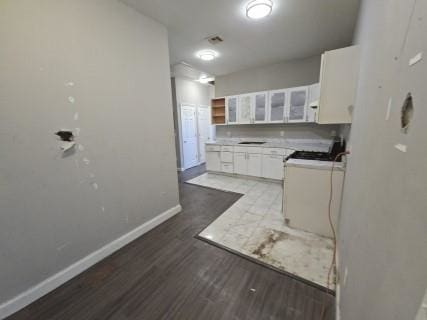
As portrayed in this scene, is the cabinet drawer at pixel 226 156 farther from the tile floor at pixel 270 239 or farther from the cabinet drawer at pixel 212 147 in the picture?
the tile floor at pixel 270 239

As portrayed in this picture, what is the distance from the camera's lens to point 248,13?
2.11m

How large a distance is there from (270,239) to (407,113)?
199cm

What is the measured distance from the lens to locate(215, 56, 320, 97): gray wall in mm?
3742

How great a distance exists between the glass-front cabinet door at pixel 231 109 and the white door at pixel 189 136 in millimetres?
1288

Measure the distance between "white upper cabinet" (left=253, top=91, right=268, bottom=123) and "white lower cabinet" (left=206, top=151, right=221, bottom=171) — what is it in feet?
4.24

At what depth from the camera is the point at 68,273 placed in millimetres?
1656

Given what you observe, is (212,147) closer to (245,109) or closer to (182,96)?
(245,109)

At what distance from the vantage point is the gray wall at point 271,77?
3.74m

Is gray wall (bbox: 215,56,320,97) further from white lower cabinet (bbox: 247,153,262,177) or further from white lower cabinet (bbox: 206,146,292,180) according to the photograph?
white lower cabinet (bbox: 247,153,262,177)

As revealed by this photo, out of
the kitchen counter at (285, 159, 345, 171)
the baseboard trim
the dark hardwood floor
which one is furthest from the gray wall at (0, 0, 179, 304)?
the kitchen counter at (285, 159, 345, 171)

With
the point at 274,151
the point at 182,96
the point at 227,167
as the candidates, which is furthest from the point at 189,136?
the point at 274,151

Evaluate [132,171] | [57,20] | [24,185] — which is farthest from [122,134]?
[57,20]

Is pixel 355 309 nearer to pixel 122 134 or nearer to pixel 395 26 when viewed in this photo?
pixel 395 26

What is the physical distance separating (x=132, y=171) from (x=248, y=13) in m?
2.35
